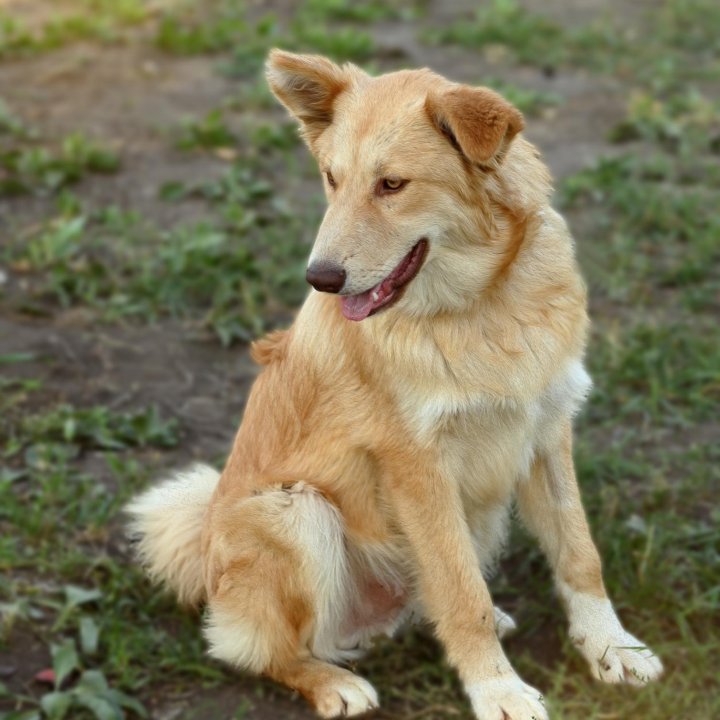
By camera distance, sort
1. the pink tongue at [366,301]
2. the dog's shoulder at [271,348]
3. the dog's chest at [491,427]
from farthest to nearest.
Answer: the dog's shoulder at [271,348], the dog's chest at [491,427], the pink tongue at [366,301]

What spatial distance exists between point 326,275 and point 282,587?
3.77 feet

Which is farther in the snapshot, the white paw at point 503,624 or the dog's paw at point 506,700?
the white paw at point 503,624

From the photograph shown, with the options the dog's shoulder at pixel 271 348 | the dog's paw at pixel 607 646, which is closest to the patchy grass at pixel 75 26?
the dog's shoulder at pixel 271 348

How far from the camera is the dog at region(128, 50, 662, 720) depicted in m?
3.68

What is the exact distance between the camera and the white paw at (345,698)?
4.08m

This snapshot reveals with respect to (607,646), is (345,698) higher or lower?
lower

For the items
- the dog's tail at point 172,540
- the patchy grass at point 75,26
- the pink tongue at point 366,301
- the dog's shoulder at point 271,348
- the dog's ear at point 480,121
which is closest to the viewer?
the dog's ear at point 480,121

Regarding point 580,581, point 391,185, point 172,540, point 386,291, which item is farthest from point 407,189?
point 172,540

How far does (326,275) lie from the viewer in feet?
11.8

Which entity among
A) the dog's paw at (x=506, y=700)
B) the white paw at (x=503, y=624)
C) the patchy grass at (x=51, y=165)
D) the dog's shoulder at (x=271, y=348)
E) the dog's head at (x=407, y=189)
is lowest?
the patchy grass at (x=51, y=165)

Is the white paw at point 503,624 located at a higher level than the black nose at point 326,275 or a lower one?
lower

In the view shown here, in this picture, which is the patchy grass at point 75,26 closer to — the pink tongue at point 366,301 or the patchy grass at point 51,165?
the patchy grass at point 51,165

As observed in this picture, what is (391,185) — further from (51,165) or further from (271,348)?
(51,165)

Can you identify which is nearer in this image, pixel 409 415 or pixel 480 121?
pixel 480 121
